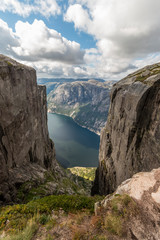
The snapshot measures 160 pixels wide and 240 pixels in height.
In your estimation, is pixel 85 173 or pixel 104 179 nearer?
pixel 104 179

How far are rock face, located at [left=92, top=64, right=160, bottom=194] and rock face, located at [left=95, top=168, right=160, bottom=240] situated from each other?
434 inches

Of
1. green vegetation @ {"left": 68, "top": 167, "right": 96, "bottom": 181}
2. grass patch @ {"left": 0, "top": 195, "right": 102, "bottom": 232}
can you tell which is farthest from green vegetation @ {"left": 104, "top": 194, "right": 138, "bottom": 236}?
green vegetation @ {"left": 68, "top": 167, "right": 96, "bottom": 181}

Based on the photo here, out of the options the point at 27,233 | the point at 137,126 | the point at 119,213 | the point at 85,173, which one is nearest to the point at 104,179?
the point at 137,126

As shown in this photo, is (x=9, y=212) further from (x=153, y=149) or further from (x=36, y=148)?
(x=36, y=148)

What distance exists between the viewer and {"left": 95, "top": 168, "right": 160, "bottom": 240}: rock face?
322 inches

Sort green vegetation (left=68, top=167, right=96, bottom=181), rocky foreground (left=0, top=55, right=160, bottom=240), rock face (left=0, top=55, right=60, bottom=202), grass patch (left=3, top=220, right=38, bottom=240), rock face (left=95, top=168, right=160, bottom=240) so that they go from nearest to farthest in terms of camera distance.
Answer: grass patch (left=3, top=220, right=38, bottom=240)
rock face (left=95, top=168, right=160, bottom=240)
rocky foreground (left=0, top=55, right=160, bottom=240)
rock face (left=0, top=55, right=60, bottom=202)
green vegetation (left=68, top=167, right=96, bottom=181)

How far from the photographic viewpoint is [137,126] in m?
26.9

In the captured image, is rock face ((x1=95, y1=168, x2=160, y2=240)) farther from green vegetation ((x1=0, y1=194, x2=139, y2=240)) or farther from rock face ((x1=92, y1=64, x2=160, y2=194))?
rock face ((x1=92, y1=64, x2=160, y2=194))

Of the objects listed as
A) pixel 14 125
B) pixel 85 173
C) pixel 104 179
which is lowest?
pixel 85 173

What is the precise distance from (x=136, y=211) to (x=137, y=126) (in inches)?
823

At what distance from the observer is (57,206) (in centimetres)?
1220

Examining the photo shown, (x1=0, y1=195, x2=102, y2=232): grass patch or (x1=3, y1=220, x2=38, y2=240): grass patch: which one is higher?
(x1=3, y1=220, x2=38, y2=240): grass patch

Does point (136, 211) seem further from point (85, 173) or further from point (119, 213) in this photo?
point (85, 173)

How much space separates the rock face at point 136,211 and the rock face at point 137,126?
11.0 meters
